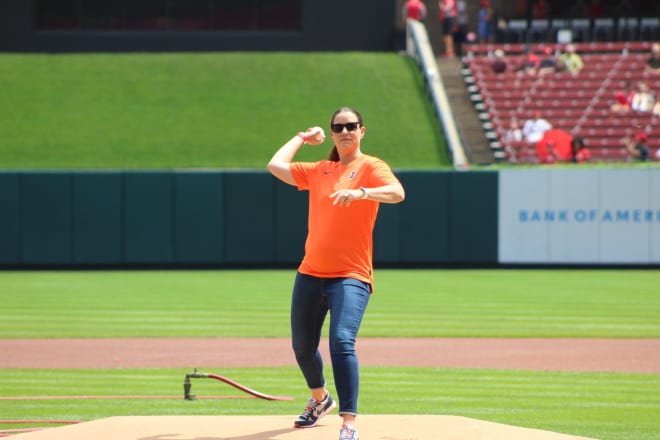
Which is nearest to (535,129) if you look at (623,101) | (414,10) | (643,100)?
(623,101)

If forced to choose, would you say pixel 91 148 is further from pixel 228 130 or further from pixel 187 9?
pixel 187 9

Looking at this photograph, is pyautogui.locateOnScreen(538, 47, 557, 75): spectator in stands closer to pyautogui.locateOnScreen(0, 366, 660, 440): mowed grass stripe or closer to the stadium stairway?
the stadium stairway

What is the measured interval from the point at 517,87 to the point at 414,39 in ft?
18.2

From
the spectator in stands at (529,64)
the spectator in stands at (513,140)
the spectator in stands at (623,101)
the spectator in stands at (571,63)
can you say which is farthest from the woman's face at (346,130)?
the spectator in stands at (571,63)

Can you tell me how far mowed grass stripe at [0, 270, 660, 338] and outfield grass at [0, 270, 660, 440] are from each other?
3cm

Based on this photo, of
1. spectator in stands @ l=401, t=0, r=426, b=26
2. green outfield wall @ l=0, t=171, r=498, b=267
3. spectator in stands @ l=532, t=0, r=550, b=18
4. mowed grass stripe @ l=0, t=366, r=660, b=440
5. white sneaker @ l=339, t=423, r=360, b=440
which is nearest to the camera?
white sneaker @ l=339, t=423, r=360, b=440

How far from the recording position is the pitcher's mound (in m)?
7.14

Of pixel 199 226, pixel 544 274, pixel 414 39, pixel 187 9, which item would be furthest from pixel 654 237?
A: pixel 187 9

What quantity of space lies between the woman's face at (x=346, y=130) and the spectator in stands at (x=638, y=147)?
22662 mm

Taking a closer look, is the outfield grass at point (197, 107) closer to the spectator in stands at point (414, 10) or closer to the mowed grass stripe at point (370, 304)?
the spectator in stands at point (414, 10)

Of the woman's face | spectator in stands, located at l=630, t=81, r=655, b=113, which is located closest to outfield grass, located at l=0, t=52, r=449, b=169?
spectator in stands, located at l=630, t=81, r=655, b=113

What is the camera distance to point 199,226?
2731 centimetres

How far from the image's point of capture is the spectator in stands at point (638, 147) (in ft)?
95.6

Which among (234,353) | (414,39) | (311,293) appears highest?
(414,39)
